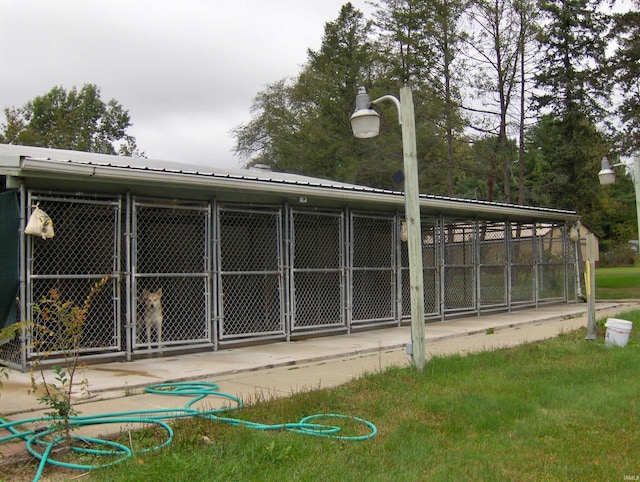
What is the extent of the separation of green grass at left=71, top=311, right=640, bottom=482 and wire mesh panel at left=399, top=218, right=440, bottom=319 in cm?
613

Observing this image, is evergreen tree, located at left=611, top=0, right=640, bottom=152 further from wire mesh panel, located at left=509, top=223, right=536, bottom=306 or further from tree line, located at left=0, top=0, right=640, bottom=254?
wire mesh panel, located at left=509, top=223, right=536, bottom=306

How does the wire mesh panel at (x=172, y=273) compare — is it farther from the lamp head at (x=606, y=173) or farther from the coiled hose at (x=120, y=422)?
the lamp head at (x=606, y=173)

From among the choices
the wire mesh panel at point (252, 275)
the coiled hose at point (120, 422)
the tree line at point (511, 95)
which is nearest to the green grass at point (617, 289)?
the tree line at point (511, 95)

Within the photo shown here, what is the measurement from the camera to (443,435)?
4.97 meters

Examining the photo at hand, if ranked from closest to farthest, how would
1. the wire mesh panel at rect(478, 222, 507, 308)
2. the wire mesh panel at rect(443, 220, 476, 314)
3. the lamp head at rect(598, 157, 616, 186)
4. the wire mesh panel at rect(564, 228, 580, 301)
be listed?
1. the lamp head at rect(598, 157, 616, 186)
2. the wire mesh panel at rect(443, 220, 476, 314)
3. the wire mesh panel at rect(478, 222, 507, 308)
4. the wire mesh panel at rect(564, 228, 580, 301)

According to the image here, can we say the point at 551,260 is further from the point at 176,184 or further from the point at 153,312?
the point at 176,184

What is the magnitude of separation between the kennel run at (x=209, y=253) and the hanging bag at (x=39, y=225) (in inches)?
9.3

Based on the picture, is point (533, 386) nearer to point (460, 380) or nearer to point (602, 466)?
point (460, 380)

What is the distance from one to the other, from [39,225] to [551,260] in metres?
14.5

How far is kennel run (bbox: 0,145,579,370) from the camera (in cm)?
804

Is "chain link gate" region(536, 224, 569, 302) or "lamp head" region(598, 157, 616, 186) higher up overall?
"lamp head" region(598, 157, 616, 186)

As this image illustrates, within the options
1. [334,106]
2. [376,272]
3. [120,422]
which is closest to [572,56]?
[334,106]

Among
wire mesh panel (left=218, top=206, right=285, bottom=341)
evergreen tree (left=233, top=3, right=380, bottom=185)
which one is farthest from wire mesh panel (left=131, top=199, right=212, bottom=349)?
evergreen tree (left=233, top=3, right=380, bottom=185)

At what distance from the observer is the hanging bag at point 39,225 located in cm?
753
